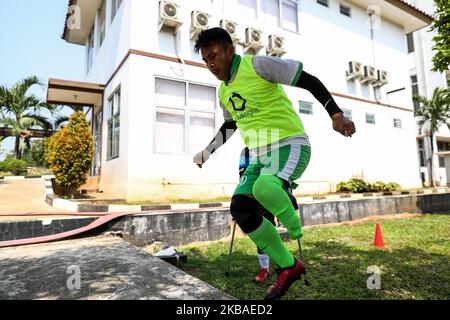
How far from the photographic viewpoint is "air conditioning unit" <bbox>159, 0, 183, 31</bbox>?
7.90m

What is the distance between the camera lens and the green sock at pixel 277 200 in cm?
182

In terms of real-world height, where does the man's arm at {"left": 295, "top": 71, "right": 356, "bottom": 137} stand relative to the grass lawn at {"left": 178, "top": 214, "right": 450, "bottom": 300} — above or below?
above

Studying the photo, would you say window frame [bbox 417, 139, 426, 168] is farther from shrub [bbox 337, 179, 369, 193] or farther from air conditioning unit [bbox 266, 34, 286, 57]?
air conditioning unit [bbox 266, 34, 286, 57]

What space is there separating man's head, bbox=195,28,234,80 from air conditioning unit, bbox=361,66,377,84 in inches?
499

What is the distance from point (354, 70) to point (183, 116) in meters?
8.41

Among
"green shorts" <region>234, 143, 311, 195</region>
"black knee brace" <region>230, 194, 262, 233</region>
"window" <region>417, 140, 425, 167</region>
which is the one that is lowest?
"black knee brace" <region>230, 194, 262, 233</region>

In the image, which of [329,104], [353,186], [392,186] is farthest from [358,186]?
[329,104]

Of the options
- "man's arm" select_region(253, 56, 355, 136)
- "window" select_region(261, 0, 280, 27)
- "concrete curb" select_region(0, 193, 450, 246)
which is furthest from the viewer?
"window" select_region(261, 0, 280, 27)

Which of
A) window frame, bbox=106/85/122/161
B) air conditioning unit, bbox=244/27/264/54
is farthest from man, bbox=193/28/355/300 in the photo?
air conditioning unit, bbox=244/27/264/54

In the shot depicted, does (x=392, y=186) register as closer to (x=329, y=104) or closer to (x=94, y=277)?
(x=329, y=104)

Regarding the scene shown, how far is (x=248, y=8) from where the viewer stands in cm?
1002
